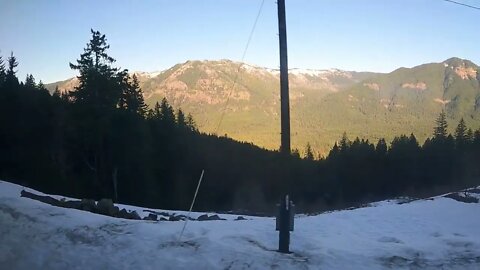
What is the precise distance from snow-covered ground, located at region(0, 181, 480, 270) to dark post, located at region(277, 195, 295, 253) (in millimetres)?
229

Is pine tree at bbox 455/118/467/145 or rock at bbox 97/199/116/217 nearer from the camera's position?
rock at bbox 97/199/116/217

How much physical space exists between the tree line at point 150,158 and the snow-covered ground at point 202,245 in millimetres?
20359

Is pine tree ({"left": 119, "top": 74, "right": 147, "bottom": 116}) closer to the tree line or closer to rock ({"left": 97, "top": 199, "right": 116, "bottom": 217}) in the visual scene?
the tree line

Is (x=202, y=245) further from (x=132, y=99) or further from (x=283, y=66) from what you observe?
(x=132, y=99)

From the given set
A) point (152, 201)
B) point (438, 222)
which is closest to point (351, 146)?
point (152, 201)

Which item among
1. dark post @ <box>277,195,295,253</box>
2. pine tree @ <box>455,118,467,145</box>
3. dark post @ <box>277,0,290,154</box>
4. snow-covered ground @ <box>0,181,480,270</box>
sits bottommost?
snow-covered ground @ <box>0,181,480,270</box>

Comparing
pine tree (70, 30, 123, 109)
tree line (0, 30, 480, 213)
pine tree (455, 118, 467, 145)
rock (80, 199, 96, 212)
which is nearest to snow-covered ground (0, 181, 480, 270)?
rock (80, 199, 96, 212)

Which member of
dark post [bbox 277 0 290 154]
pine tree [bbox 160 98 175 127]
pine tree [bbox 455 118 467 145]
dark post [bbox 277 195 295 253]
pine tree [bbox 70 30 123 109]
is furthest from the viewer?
pine tree [bbox 455 118 467 145]

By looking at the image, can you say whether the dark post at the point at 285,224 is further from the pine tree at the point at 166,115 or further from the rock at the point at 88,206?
the pine tree at the point at 166,115

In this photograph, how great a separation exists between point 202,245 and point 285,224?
1625mm

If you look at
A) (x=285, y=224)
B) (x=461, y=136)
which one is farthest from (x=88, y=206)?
(x=461, y=136)

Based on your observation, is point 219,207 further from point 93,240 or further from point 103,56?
point 93,240

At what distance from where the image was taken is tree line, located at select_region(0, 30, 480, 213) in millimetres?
43938

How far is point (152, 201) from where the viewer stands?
169 feet
